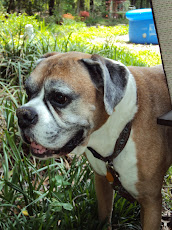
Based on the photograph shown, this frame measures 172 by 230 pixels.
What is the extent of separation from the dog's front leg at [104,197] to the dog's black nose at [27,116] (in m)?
1.01

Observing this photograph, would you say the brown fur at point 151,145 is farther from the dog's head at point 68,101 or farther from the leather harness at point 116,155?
the dog's head at point 68,101

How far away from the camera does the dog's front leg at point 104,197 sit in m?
2.80

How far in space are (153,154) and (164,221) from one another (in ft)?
3.62

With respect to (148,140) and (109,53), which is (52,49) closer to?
(109,53)

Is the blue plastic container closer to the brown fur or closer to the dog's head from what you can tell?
the brown fur

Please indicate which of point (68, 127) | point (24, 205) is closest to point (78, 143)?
point (68, 127)

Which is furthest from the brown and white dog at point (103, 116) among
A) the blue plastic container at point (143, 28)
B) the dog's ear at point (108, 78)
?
the blue plastic container at point (143, 28)

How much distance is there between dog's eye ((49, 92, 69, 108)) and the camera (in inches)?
79.0

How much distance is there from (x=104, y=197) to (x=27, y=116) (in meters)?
1.22

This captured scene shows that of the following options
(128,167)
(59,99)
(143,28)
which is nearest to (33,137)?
(59,99)

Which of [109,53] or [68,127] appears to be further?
[109,53]

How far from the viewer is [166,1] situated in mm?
1821

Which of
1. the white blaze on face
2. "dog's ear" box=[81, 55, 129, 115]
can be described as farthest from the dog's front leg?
"dog's ear" box=[81, 55, 129, 115]

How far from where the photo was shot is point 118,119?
2.24m
